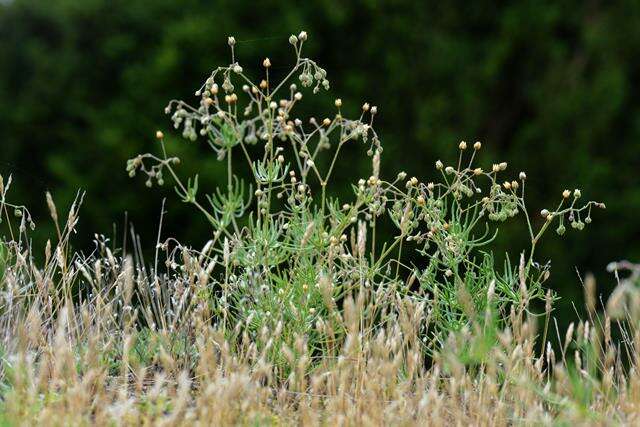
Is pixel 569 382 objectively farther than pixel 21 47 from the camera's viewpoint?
No

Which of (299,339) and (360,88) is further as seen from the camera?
Answer: (360,88)

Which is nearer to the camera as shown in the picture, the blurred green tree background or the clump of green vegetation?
the clump of green vegetation

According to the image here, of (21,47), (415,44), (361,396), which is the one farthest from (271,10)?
(361,396)

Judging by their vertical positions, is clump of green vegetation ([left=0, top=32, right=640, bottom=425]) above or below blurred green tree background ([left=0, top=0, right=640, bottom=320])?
below

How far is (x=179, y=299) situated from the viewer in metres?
3.65

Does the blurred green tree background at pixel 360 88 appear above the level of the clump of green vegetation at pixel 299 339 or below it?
above

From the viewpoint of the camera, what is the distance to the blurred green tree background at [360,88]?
649cm

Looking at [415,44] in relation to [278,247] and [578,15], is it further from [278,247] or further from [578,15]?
[278,247]

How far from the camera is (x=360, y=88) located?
6539mm

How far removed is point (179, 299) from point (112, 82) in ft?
11.3

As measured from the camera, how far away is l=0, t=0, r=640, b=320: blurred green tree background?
6492mm

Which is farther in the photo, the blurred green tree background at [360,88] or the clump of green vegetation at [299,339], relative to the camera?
the blurred green tree background at [360,88]

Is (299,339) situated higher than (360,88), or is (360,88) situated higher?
(360,88)

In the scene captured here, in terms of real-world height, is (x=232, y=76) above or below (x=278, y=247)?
above
